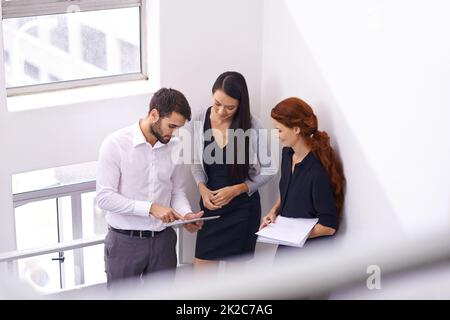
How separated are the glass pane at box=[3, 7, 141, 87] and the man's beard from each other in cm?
77

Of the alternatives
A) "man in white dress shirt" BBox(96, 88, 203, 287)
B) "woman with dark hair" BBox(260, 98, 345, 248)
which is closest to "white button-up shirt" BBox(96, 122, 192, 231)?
"man in white dress shirt" BBox(96, 88, 203, 287)

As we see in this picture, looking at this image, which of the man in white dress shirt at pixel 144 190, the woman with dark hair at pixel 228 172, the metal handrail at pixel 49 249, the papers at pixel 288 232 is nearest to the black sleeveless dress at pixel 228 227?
the woman with dark hair at pixel 228 172

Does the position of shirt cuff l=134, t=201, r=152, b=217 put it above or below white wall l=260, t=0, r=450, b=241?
below

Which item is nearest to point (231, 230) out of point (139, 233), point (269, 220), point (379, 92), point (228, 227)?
point (228, 227)

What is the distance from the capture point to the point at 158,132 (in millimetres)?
3529

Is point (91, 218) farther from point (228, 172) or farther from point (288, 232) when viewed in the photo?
point (288, 232)

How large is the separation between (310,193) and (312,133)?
0.27 m

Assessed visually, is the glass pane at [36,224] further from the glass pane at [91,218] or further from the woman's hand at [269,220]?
the woman's hand at [269,220]

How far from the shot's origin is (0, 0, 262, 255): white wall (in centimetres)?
393

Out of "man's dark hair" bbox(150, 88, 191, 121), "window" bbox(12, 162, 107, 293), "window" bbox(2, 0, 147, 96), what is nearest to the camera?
"man's dark hair" bbox(150, 88, 191, 121)

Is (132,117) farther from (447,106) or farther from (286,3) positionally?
(447,106)

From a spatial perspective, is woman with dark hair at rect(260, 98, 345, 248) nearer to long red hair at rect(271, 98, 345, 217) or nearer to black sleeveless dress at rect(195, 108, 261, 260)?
long red hair at rect(271, 98, 345, 217)

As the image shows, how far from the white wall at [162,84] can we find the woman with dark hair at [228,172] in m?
0.32

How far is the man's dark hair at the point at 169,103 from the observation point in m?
3.46
